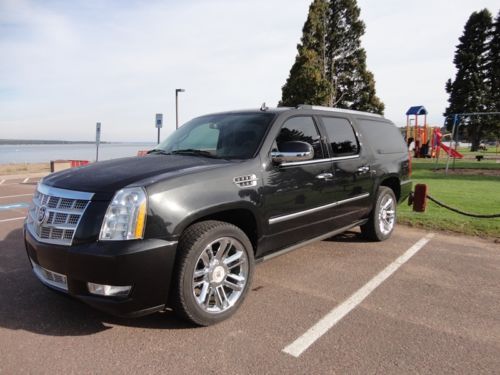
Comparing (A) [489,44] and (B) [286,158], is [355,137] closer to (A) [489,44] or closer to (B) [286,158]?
A: (B) [286,158]

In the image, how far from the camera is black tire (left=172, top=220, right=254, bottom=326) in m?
2.95

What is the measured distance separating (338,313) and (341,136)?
2212 millimetres

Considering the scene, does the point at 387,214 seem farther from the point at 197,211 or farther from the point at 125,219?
the point at 125,219

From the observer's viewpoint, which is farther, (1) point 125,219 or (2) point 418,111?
(2) point 418,111

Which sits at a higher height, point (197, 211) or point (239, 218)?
point (197, 211)

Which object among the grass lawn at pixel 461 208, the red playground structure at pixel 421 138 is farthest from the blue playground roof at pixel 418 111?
the grass lawn at pixel 461 208

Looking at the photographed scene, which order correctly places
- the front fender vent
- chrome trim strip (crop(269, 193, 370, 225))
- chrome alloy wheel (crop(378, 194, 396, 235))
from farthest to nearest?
chrome alloy wheel (crop(378, 194, 396, 235))
chrome trim strip (crop(269, 193, 370, 225))
the front fender vent

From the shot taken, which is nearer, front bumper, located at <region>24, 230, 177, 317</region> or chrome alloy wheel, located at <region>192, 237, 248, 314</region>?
front bumper, located at <region>24, 230, 177, 317</region>

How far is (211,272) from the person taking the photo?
3195 mm

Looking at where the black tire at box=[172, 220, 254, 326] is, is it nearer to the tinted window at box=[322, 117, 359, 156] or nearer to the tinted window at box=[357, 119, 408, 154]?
the tinted window at box=[322, 117, 359, 156]

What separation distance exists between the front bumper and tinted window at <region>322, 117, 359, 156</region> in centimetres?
248

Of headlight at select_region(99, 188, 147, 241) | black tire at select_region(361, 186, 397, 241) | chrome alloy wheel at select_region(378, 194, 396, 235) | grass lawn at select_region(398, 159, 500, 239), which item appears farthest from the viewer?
grass lawn at select_region(398, 159, 500, 239)

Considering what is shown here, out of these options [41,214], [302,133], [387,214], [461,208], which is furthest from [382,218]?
[41,214]

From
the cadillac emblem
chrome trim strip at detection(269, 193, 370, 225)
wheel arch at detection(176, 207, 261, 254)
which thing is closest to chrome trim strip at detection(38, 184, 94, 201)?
the cadillac emblem
